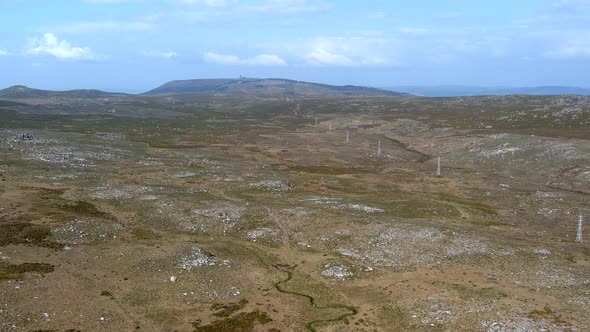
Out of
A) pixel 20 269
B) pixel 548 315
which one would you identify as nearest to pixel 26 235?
pixel 20 269

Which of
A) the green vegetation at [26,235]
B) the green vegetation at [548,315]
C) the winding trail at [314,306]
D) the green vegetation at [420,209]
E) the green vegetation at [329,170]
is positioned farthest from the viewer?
the green vegetation at [329,170]

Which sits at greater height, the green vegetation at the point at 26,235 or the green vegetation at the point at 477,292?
the green vegetation at the point at 26,235

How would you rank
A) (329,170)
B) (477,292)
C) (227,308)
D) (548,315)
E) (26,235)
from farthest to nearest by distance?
(329,170) < (26,235) < (477,292) < (227,308) < (548,315)

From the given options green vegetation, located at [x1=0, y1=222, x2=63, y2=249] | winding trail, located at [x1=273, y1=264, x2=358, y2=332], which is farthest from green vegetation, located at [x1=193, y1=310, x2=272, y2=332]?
green vegetation, located at [x1=0, y1=222, x2=63, y2=249]

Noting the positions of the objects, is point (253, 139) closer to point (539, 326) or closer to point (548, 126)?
point (548, 126)

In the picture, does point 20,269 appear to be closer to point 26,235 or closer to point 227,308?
point 26,235

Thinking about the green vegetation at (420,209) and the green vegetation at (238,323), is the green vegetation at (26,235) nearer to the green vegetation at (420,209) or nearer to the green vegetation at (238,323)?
the green vegetation at (238,323)

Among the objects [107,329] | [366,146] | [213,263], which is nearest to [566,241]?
[213,263]

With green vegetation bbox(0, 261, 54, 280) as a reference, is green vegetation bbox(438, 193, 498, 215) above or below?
below

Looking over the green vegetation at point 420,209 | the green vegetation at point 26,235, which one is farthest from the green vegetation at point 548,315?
the green vegetation at point 26,235

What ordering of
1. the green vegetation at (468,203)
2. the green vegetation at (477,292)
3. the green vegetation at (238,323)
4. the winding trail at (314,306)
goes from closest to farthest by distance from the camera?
the green vegetation at (238,323), the winding trail at (314,306), the green vegetation at (477,292), the green vegetation at (468,203)

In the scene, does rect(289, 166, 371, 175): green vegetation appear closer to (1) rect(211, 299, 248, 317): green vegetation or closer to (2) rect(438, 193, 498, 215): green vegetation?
(2) rect(438, 193, 498, 215): green vegetation
